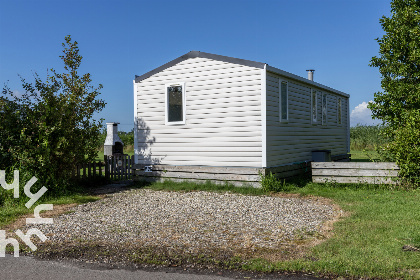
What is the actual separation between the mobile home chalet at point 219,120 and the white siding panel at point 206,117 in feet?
0.10

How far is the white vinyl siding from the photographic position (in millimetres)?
12427

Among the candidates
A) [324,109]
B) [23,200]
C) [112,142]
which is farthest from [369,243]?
[112,142]

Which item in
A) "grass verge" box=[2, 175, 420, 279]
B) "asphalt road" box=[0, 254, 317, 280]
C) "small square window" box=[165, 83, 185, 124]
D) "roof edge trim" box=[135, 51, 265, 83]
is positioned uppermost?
"roof edge trim" box=[135, 51, 265, 83]

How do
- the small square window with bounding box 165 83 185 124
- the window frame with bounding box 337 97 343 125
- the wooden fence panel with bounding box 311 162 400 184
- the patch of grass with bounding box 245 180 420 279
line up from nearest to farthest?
1. the patch of grass with bounding box 245 180 420 279
2. the wooden fence panel with bounding box 311 162 400 184
3. the small square window with bounding box 165 83 185 124
4. the window frame with bounding box 337 97 343 125

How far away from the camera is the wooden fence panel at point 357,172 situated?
38.2ft

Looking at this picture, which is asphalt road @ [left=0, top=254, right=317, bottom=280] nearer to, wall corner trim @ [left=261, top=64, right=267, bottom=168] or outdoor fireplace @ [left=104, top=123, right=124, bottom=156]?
wall corner trim @ [left=261, top=64, right=267, bottom=168]

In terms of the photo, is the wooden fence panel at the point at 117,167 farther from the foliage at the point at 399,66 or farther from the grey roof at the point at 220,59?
the foliage at the point at 399,66

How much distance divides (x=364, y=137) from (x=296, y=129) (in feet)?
66.7

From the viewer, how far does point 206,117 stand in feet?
42.3

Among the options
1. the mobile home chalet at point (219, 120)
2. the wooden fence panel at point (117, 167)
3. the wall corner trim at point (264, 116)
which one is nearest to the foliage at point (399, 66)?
the mobile home chalet at point (219, 120)

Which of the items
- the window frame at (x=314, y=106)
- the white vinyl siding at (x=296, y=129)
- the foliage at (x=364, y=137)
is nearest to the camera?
the white vinyl siding at (x=296, y=129)

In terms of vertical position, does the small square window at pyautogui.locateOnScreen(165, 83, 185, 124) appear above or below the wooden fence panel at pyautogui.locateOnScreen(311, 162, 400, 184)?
above

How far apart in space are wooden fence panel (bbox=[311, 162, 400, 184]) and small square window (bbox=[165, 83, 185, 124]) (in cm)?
471

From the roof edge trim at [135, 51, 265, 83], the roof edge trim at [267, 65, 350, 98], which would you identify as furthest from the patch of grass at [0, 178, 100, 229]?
the roof edge trim at [267, 65, 350, 98]
